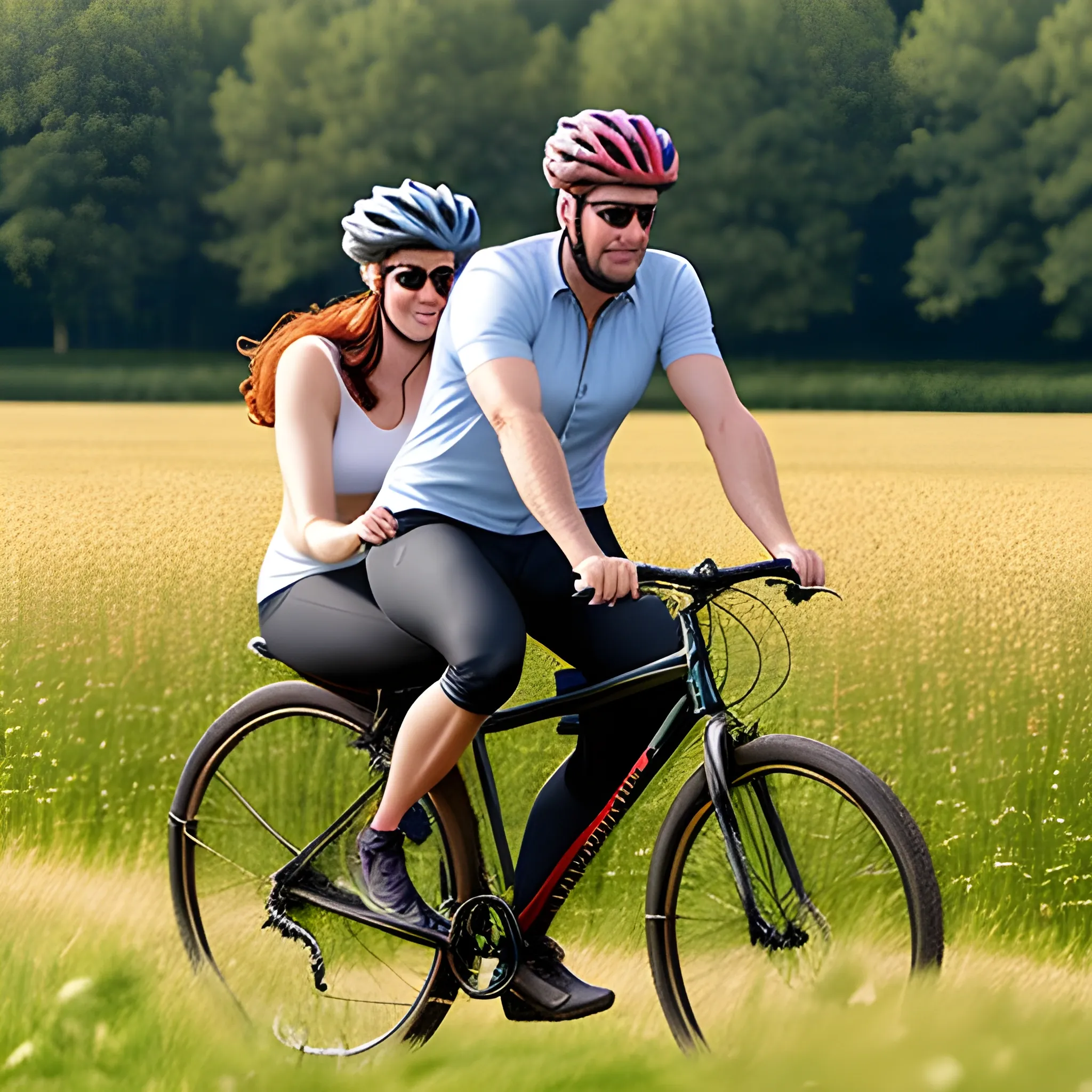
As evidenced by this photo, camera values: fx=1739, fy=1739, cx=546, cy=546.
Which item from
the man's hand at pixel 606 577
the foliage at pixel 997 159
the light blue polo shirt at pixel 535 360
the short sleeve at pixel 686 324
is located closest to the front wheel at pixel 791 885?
the man's hand at pixel 606 577

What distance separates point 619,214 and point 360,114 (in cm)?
4342

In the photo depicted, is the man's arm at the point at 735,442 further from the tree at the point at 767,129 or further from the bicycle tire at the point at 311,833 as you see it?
the tree at the point at 767,129

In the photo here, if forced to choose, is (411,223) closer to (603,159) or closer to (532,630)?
(603,159)

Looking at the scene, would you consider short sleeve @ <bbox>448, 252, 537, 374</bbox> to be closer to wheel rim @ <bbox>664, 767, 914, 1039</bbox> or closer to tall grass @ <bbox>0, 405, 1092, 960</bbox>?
wheel rim @ <bbox>664, 767, 914, 1039</bbox>

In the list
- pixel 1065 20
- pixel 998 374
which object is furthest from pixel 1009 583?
pixel 1065 20

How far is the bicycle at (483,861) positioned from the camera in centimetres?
337

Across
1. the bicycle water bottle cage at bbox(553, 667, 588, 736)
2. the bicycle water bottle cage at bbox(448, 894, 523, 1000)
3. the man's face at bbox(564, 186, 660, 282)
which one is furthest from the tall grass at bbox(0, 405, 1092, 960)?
the man's face at bbox(564, 186, 660, 282)

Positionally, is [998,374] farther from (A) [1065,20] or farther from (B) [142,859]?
(B) [142,859]

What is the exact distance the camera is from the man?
3.34 m

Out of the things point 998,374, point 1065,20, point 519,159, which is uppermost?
point 1065,20

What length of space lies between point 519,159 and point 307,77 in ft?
25.5

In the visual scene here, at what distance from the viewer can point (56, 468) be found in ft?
59.7

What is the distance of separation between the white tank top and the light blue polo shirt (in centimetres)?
15

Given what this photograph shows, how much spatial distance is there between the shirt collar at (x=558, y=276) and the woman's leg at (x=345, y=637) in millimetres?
806
